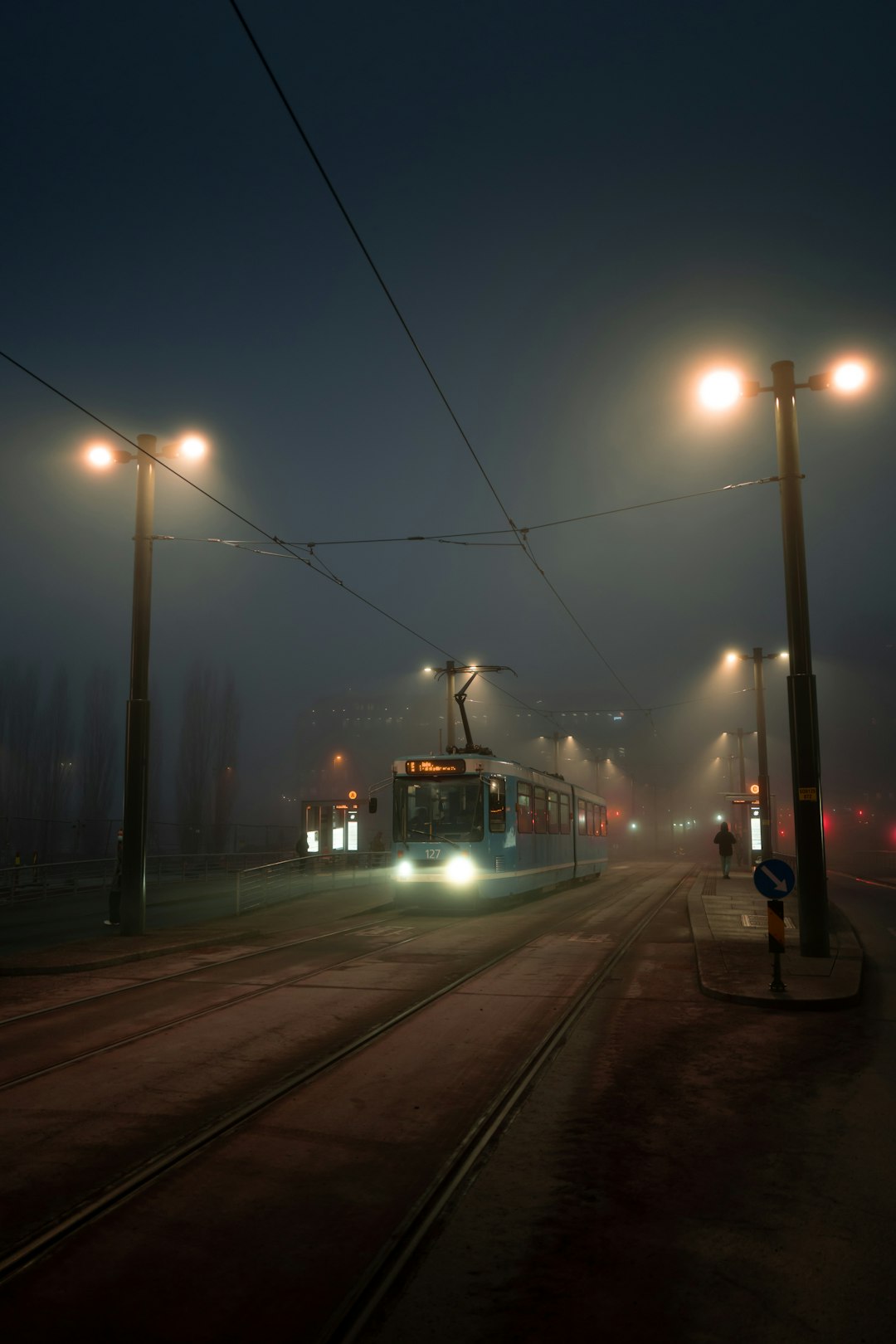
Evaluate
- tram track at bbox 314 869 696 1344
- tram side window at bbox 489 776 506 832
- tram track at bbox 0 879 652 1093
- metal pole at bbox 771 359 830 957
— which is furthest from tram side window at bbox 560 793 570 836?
tram track at bbox 314 869 696 1344

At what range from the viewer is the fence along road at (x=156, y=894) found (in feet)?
71.1

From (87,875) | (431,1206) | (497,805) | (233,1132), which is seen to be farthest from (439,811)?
(87,875)

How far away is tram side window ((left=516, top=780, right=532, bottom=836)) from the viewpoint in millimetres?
23188

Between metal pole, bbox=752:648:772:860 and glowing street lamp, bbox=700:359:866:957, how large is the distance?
16061mm

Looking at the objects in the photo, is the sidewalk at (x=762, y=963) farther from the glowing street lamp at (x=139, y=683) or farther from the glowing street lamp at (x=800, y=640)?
the glowing street lamp at (x=139, y=683)

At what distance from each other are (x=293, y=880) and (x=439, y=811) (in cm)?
774

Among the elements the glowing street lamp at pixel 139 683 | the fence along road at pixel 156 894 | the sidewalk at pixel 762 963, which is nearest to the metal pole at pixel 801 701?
the sidewalk at pixel 762 963

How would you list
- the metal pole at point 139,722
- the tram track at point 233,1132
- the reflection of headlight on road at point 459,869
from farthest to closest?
the reflection of headlight on road at point 459,869
the metal pole at point 139,722
the tram track at point 233,1132

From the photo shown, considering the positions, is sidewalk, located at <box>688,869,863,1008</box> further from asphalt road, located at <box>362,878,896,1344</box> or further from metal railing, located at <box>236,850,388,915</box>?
metal railing, located at <box>236,850,388,915</box>

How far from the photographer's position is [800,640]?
14000mm

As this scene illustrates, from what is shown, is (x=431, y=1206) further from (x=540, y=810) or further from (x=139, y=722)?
(x=540, y=810)

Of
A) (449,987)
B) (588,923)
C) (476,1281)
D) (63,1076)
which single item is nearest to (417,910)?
(588,923)

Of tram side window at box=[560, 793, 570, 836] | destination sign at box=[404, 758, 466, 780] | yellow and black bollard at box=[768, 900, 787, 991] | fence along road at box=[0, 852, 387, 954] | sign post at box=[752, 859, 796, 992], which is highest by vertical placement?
destination sign at box=[404, 758, 466, 780]

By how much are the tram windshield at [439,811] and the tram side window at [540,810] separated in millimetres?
3851
